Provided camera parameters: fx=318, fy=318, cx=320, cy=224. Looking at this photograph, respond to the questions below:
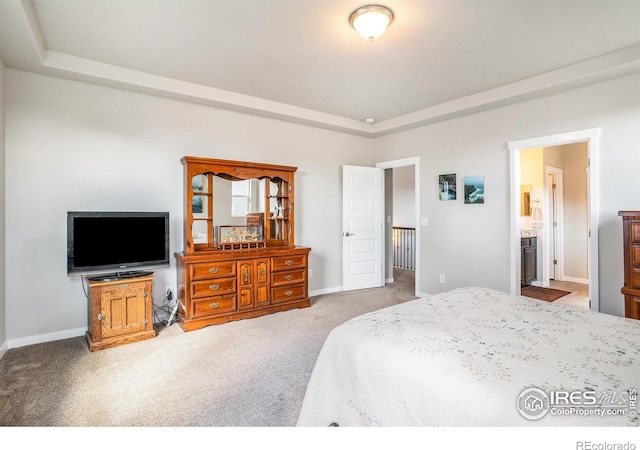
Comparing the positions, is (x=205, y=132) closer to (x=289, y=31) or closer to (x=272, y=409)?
(x=289, y=31)

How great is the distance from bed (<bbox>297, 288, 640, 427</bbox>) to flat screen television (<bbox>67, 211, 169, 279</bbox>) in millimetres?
2485

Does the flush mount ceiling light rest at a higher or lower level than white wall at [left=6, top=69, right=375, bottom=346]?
higher

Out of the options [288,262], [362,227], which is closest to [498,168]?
[362,227]

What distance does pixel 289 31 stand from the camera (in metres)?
2.62

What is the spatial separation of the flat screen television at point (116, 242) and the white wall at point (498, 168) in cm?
367

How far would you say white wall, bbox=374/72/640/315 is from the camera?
3086 millimetres

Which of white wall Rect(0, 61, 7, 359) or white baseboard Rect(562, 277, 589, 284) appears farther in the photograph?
white baseboard Rect(562, 277, 589, 284)

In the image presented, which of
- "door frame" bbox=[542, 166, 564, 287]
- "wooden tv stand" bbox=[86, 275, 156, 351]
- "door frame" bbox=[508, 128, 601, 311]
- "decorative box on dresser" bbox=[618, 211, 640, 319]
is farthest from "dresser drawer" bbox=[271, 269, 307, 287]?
"door frame" bbox=[542, 166, 564, 287]

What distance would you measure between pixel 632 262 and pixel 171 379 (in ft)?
12.3

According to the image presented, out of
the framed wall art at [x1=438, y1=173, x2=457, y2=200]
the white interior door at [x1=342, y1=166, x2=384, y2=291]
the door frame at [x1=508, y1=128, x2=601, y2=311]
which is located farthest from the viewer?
the white interior door at [x1=342, y1=166, x2=384, y2=291]

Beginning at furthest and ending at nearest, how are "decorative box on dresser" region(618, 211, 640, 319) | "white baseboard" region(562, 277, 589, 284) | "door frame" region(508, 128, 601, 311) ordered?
"white baseboard" region(562, 277, 589, 284) < "door frame" region(508, 128, 601, 311) < "decorative box on dresser" region(618, 211, 640, 319)

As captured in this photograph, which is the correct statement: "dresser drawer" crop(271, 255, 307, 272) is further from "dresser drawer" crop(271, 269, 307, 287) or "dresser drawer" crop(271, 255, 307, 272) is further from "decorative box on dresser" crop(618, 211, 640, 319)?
"decorative box on dresser" crop(618, 211, 640, 319)

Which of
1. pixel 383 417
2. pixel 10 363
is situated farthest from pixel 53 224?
pixel 383 417

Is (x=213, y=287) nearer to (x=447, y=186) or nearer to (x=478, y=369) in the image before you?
(x=478, y=369)
